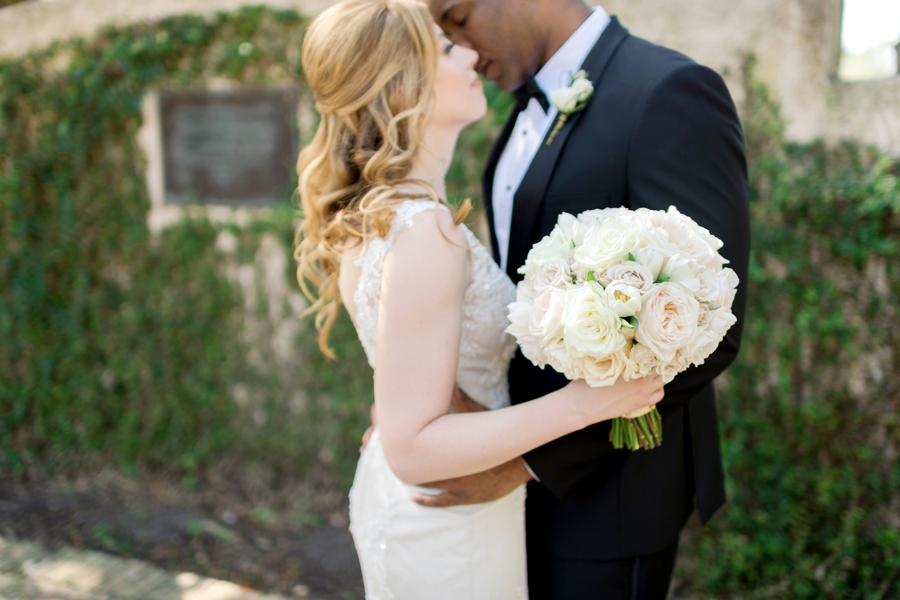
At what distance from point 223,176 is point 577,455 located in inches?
136

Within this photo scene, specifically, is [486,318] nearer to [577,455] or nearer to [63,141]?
[577,455]

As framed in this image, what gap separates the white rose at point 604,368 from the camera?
4.01 ft

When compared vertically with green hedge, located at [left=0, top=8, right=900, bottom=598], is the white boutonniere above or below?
above

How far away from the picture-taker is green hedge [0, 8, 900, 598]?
116 inches

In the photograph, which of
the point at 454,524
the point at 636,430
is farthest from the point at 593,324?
the point at 454,524

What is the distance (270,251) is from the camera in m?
4.25

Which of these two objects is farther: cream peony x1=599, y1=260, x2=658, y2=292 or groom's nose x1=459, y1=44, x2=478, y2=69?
groom's nose x1=459, y1=44, x2=478, y2=69

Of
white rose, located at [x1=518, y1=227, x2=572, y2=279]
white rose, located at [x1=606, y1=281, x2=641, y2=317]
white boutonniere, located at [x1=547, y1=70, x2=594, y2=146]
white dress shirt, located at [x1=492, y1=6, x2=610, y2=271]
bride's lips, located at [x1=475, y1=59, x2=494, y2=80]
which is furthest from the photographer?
bride's lips, located at [x1=475, y1=59, x2=494, y2=80]

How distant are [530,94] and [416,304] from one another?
0.87 meters

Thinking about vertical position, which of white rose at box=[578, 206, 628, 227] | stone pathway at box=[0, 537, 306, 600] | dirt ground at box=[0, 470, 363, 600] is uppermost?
white rose at box=[578, 206, 628, 227]

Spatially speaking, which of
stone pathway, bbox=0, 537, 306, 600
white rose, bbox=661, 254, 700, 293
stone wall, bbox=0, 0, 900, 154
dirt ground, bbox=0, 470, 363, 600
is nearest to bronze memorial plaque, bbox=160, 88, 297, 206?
dirt ground, bbox=0, 470, 363, 600

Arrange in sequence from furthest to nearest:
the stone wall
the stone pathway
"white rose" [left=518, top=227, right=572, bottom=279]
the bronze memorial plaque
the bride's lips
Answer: the bronze memorial plaque
the stone pathway
the stone wall
the bride's lips
"white rose" [left=518, top=227, right=572, bottom=279]

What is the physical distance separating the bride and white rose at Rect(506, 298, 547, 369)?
13 centimetres

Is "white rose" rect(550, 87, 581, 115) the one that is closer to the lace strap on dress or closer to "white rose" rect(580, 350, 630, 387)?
the lace strap on dress
